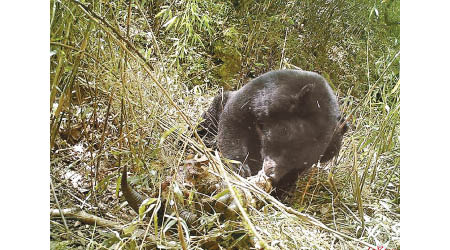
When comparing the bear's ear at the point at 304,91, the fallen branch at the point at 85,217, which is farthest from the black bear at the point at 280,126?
the fallen branch at the point at 85,217

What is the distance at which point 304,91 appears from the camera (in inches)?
47.3

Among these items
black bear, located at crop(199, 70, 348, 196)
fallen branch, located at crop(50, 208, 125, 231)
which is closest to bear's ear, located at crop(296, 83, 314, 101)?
black bear, located at crop(199, 70, 348, 196)

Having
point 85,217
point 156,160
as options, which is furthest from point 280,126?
point 85,217

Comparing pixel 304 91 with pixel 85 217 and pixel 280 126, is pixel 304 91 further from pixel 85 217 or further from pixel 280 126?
pixel 85 217

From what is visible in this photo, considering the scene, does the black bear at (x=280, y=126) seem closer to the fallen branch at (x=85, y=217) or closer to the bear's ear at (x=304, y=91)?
the bear's ear at (x=304, y=91)

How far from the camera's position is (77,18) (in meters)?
0.91

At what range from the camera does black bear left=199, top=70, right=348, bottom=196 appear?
1.13 meters

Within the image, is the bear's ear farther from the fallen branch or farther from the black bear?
the fallen branch

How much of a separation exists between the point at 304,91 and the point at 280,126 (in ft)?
0.39

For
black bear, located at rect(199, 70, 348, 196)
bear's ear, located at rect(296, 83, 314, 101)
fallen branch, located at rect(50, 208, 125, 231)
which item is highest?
bear's ear, located at rect(296, 83, 314, 101)
